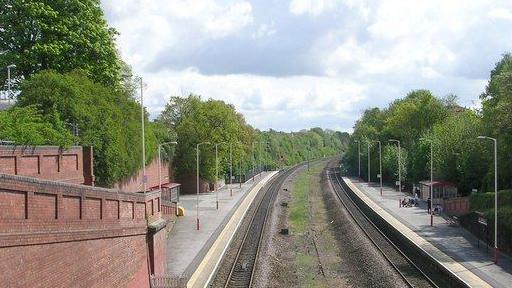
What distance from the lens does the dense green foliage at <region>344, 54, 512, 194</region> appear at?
46.3 metres

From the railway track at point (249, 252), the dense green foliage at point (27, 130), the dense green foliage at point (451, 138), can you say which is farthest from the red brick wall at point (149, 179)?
the dense green foliage at point (451, 138)

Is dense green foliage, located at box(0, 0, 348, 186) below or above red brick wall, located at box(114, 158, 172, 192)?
above

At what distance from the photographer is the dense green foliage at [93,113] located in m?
33.2

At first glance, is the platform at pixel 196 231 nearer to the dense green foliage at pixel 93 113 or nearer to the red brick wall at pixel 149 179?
the red brick wall at pixel 149 179

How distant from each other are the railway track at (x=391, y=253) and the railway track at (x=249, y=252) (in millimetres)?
7664

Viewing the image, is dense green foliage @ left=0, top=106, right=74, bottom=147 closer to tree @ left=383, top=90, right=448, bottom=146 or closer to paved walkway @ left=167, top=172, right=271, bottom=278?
paved walkway @ left=167, top=172, right=271, bottom=278

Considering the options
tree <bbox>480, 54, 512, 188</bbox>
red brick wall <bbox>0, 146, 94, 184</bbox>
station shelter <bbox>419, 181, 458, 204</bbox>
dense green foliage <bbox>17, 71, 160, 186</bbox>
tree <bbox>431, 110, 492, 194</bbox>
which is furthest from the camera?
station shelter <bbox>419, 181, 458, 204</bbox>

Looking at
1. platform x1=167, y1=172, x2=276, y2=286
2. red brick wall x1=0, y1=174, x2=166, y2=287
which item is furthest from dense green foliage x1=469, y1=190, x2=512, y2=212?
red brick wall x1=0, y1=174, x2=166, y2=287

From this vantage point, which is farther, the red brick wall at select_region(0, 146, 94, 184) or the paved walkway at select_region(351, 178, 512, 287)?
the paved walkway at select_region(351, 178, 512, 287)

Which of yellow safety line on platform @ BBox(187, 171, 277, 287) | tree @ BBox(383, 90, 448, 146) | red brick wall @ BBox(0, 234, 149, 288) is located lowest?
yellow safety line on platform @ BBox(187, 171, 277, 287)

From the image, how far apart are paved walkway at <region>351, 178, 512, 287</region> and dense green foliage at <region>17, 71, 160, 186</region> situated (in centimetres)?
1966

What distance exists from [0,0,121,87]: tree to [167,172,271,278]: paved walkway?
38.3 ft

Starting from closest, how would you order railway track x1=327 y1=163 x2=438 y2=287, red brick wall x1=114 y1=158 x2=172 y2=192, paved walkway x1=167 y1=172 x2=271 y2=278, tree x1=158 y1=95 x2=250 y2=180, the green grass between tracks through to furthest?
railway track x1=327 y1=163 x2=438 y2=287 → paved walkway x1=167 y1=172 x2=271 y2=278 → red brick wall x1=114 y1=158 x2=172 y2=192 → the green grass between tracks → tree x1=158 y1=95 x2=250 y2=180

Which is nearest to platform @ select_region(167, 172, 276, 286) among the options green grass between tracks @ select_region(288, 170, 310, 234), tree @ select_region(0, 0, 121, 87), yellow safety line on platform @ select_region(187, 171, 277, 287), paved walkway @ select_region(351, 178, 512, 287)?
yellow safety line on platform @ select_region(187, 171, 277, 287)
